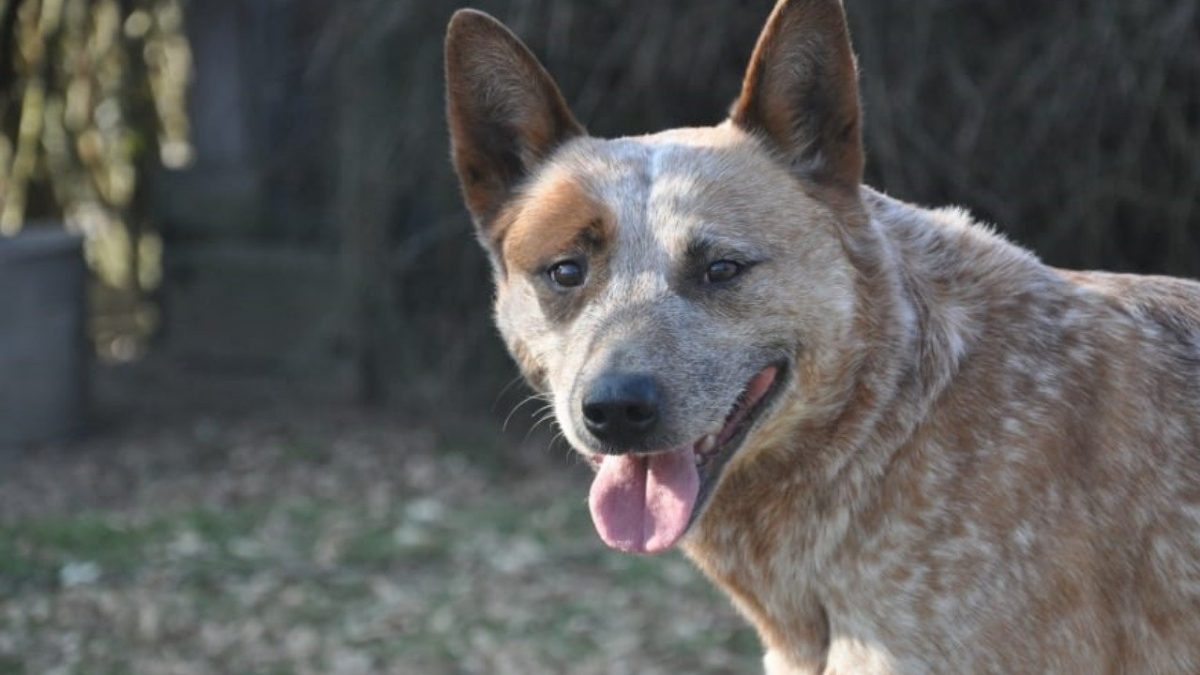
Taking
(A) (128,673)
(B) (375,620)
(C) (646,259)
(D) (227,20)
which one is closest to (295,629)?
(B) (375,620)

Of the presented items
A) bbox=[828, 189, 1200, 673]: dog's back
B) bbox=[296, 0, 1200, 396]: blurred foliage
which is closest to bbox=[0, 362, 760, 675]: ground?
bbox=[296, 0, 1200, 396]: blurred foliage

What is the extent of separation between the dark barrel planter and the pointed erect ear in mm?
3911

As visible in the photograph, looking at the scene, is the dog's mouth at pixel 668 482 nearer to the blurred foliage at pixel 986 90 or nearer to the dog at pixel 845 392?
the dog at pixel 845 392

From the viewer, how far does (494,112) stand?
10.8 ft

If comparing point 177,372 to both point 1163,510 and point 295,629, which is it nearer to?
point 295,629

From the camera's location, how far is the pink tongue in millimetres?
2857

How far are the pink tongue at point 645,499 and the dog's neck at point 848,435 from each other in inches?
6.8

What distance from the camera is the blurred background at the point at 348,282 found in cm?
503

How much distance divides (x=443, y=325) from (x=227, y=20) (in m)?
1.98

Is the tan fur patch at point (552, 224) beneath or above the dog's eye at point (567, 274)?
above

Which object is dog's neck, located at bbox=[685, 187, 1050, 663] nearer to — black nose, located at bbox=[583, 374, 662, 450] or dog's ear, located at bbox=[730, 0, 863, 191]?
dog's ear, located at bbox=[730, 0, 863, 191]

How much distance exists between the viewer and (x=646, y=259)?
3012mm

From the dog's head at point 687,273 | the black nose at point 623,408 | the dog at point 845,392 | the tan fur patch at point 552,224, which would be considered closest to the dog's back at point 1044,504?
the dog at point 845,392

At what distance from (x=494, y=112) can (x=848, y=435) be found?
0.98 meters
